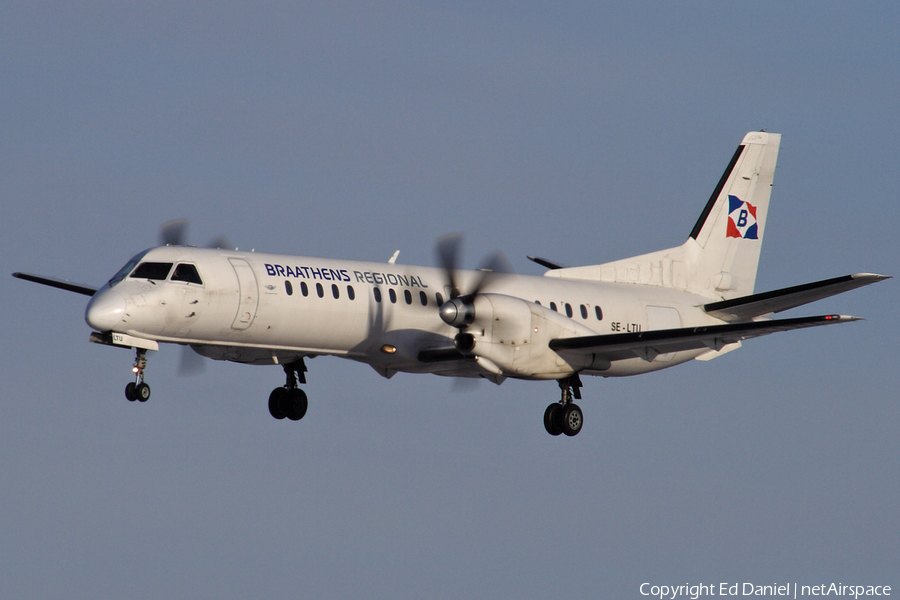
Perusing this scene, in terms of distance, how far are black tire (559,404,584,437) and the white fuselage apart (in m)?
0.84

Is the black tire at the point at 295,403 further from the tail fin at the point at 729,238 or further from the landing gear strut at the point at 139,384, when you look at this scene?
the tail fin at the point at 729,238

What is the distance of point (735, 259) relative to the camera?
29.8m

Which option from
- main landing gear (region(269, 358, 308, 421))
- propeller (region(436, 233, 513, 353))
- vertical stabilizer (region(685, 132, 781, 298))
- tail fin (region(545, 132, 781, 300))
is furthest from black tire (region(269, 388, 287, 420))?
vertical stabilizer (region(685, 132, 781, 298))

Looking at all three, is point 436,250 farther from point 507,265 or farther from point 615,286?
point 615,286

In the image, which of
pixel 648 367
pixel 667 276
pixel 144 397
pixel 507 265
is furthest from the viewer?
pixel 667 276

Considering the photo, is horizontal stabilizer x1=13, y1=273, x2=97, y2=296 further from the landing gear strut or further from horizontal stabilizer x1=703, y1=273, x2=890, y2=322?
horizontal stabilizer x1=703, y1=273, x2=890, y2=322

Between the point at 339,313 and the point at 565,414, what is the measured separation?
5.29m

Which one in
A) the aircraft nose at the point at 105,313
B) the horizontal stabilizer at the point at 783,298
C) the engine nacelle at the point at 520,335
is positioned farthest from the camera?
→ the engine nacelle at the point at 520,335

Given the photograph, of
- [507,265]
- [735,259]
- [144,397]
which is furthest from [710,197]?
[144,397]

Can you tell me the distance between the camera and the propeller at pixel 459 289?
2286 centimetres

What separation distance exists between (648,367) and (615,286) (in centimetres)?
196

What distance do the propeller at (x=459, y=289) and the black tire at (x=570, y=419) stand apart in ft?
9.14

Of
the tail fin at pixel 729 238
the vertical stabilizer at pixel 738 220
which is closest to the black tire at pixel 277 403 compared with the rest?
the tail fin at pixel 729 238

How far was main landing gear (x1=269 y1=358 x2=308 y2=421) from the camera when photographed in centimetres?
2514
